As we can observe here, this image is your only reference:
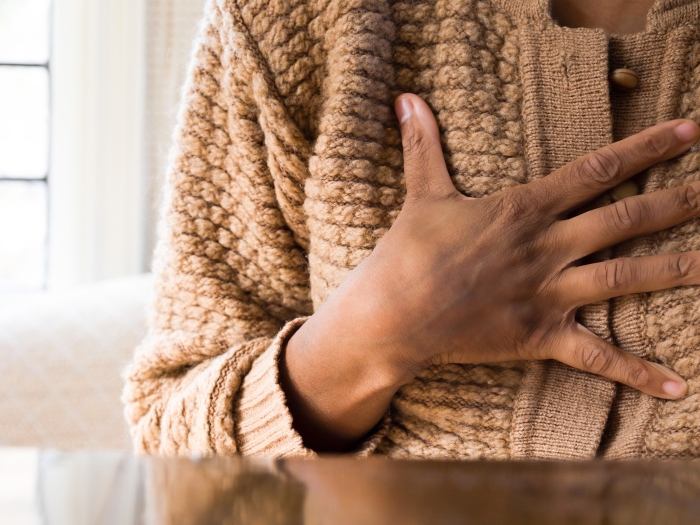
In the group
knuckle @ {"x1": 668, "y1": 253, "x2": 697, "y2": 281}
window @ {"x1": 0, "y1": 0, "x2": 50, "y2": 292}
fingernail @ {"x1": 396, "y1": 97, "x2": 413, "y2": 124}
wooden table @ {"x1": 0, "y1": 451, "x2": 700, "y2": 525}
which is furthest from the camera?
window @ {"x1": 0, "y1": 0, "x2": 50, "y2": 292}

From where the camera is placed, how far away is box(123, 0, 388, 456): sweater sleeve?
26.6 inches

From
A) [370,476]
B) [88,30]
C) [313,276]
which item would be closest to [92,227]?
[88,30]

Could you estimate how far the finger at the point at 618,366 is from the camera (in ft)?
1.92

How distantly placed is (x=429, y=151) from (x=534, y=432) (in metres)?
0.31

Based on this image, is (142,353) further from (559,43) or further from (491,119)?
(559,43)

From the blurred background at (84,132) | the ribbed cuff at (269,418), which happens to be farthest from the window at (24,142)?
the ribbed cuff at (269,418)

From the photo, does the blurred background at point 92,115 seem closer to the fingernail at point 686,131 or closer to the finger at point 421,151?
the finger at point 421,151

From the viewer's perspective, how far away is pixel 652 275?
579mm

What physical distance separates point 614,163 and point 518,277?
0.47ft

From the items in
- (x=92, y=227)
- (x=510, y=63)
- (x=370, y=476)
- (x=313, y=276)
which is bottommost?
(x=92, y=227)

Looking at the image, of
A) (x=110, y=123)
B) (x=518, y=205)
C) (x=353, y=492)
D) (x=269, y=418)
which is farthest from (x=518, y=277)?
(x=110, y=123)

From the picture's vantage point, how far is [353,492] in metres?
0.15

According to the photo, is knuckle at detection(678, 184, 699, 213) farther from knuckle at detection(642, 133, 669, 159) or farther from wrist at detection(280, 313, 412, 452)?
wrist at detection(280, 313, 412, 452)

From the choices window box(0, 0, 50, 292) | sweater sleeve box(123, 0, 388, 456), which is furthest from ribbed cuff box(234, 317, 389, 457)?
window box(0, 0, 50, 292)
